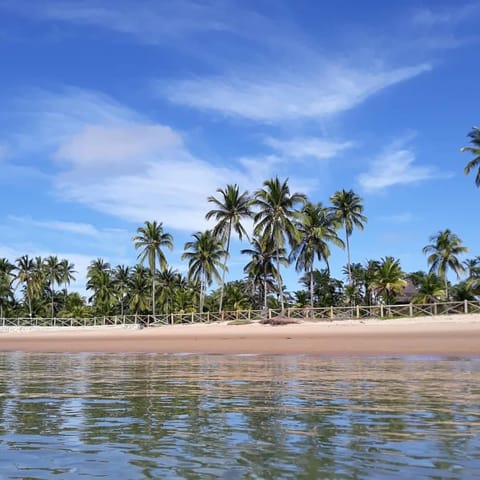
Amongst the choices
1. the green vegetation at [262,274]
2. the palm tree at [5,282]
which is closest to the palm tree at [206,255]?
the green vegetation at [262,274]

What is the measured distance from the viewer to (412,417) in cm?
590

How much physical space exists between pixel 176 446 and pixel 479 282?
4987 cm

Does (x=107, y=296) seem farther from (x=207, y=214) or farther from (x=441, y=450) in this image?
(x=441, y=450)

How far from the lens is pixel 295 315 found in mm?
42719

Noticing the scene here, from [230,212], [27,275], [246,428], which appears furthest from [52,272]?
[246,428]

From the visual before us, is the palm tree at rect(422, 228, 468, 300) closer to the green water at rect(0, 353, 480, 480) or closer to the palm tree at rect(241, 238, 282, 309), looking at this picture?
the palm tree at rect(241, 238, 282, 309)

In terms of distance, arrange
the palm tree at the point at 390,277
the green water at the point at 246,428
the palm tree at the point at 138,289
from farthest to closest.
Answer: the palm tree at the point at 138,289, the palm tree at the point at 390,277, the green water at the point at 246,428

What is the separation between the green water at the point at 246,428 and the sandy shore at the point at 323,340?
955 cm

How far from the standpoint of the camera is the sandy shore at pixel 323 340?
19.5 metres

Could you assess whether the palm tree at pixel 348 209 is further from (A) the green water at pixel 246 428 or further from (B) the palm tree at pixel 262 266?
(A) the green water at pixel 246 428

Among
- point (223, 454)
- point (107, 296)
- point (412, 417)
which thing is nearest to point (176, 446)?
point (223, 454)

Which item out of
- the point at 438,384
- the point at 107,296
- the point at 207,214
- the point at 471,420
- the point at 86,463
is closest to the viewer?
the point at 86,463

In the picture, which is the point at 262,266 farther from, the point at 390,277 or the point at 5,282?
the point at 5,282

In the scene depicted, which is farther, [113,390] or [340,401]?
[113,390]
